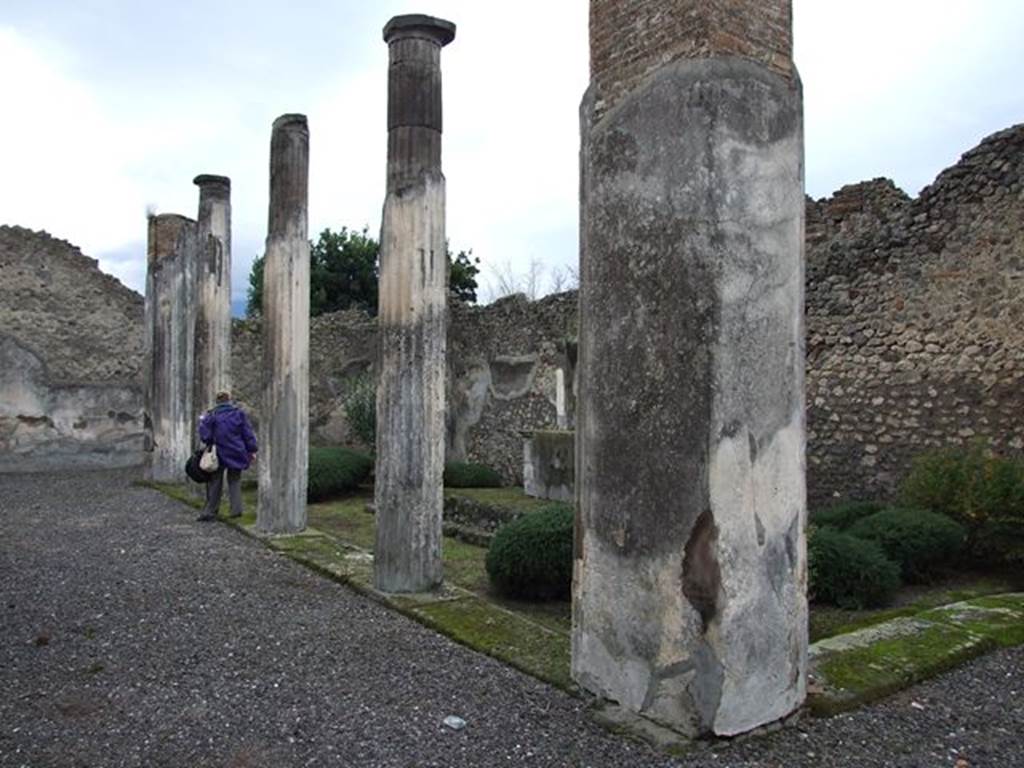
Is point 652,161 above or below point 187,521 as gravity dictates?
above

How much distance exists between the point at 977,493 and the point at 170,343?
11274 millimetres

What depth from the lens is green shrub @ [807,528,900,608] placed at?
622 cm

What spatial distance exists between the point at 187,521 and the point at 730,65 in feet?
26.3

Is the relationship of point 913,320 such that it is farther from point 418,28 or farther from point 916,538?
point 418,28

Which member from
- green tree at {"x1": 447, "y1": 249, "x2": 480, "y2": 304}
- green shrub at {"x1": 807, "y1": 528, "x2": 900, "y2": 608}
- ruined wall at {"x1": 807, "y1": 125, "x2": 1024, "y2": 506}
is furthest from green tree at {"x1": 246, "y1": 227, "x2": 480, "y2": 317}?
green shrub at {"x1": 807, "y1": 528, "x2": 900, "y2": 608}

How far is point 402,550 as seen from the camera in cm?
609

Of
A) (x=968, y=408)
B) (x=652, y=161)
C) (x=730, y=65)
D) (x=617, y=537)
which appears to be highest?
(x=730, y=65)

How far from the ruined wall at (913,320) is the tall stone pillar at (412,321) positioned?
18.3 feet

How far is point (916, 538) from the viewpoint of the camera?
693 cm

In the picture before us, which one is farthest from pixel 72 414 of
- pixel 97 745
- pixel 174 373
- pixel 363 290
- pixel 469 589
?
pixel 97 745

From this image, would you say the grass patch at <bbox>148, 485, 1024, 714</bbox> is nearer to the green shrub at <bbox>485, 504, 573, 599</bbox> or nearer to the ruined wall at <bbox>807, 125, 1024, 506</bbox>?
the green shrub at <bbox>485, 504, 573, 599</bbox>

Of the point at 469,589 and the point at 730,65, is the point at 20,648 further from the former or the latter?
the point at 730,65

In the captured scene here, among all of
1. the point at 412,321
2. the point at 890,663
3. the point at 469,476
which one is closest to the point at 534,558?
the point at 412,321

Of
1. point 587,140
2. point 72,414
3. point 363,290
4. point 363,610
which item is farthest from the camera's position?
point 363,290
